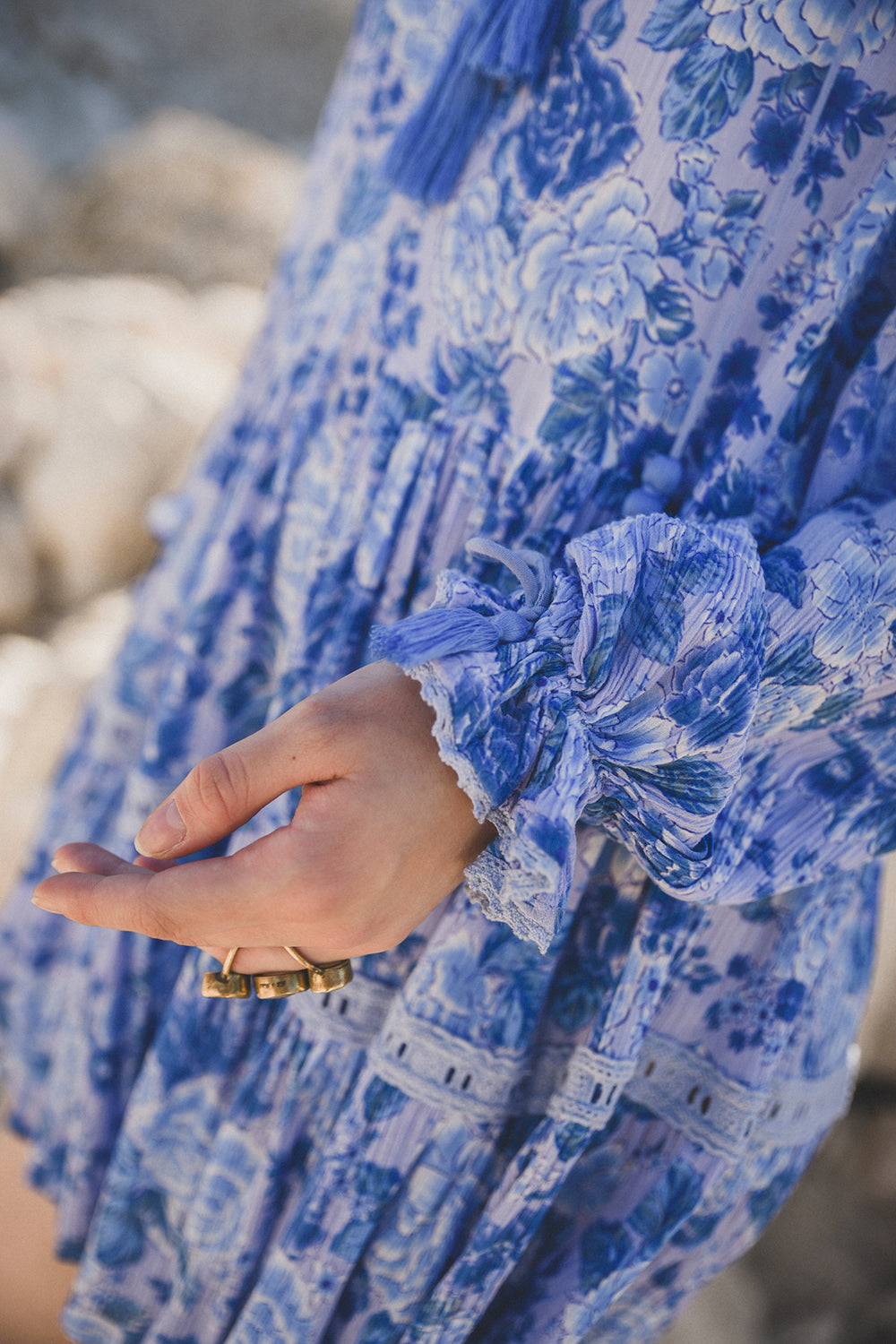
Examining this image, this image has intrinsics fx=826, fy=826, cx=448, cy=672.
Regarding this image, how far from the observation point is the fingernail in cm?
44

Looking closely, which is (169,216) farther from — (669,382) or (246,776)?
(246,776)

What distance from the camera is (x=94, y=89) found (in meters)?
3.28

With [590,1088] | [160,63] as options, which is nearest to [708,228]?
[590,1088]

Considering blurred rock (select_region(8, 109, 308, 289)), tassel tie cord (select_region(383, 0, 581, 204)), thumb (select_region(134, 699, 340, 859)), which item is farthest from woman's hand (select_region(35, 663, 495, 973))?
blurred rock (select_region(8, 109, 308, 289))

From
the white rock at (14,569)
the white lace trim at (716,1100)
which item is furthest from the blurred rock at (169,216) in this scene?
the white lace trim at (716,1100)

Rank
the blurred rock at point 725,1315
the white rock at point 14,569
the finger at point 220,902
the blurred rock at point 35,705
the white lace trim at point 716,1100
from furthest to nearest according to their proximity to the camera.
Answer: the white rock at point 14,569 < the blurred rock at point 35,705 < the blurred rock at point 725,1315 < the white lace trim at point 716,1100 < the finger at point 220,902

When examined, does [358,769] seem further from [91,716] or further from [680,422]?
[91,716]

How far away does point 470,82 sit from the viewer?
590 mm

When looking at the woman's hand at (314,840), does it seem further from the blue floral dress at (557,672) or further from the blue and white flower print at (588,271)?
the blue and white flower print at (588,271)

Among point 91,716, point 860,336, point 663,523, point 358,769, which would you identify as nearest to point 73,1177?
point 91,716

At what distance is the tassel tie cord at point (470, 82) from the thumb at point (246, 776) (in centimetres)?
43

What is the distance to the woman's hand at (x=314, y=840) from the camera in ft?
1.32

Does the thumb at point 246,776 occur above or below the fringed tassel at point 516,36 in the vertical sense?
below

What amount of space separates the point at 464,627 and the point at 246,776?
0.14 metres
